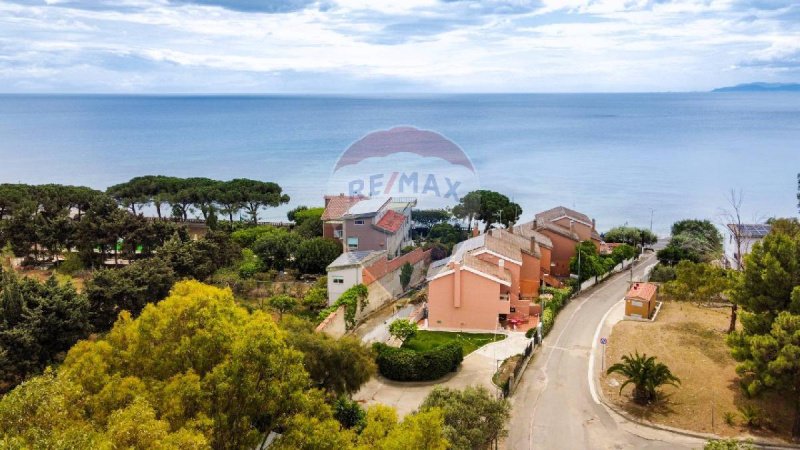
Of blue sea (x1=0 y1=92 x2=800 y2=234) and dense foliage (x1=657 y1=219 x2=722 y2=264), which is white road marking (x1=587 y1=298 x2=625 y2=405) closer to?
dense foliage (x1=657 y1=219 x2=722 y2=264)

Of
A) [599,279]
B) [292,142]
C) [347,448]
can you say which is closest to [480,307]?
[599,279]

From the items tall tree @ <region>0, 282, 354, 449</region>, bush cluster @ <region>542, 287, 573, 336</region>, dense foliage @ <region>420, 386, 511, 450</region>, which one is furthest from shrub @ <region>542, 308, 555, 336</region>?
tall tree @ <region>0, 282, 354, 449</region>

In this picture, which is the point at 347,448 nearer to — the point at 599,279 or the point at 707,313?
the point at 707,313

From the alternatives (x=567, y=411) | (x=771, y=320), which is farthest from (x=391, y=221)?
(x=771, y=320)

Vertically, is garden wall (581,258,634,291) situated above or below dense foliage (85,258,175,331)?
below

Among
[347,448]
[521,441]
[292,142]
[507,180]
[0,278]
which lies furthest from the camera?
[292,142]

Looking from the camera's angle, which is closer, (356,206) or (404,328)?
(404,328)

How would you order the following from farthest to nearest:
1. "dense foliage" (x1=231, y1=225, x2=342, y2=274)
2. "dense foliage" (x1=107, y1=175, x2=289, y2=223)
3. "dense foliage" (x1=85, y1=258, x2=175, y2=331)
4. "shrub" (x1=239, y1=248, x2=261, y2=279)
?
"dense foliage" (x1=107, y1=175, x2=289, y2=223) → "dense foliage" (x1=231, y1=225, x2=342, y2=274) → "shrub" (x1=239, y1=248, x2=261, y2=279) → "dense foliage" (x1=85, y1=258, x2=175, y2=331)
